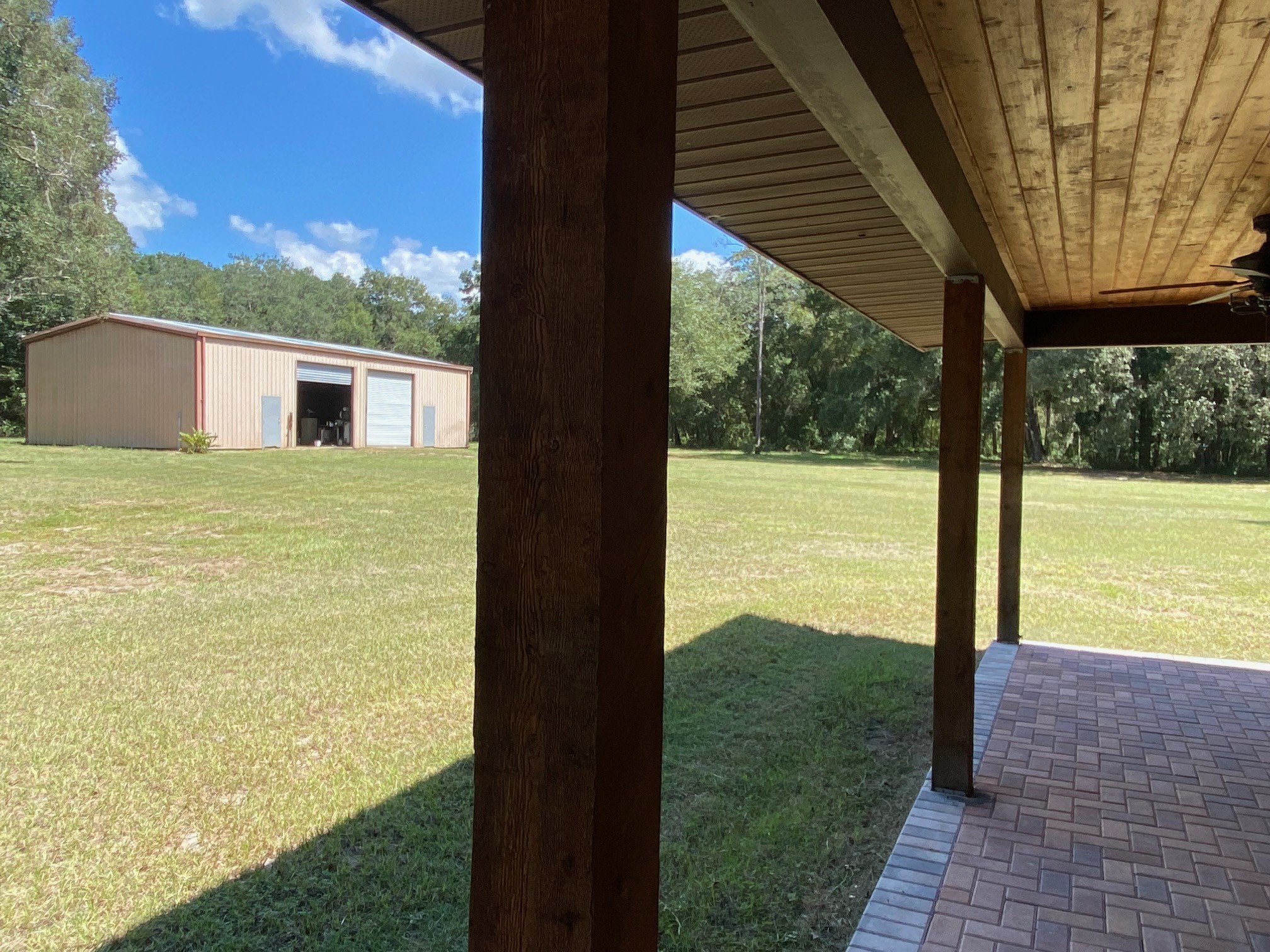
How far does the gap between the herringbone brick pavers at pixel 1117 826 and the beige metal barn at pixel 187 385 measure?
19381 mm

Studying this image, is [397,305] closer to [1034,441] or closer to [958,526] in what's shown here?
[1034,441]

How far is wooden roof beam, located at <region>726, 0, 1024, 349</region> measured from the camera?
1252mm

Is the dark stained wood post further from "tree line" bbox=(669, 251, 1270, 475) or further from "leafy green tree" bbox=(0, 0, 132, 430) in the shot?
"leafy green tree" bbox=(0, 0, 132, 430)

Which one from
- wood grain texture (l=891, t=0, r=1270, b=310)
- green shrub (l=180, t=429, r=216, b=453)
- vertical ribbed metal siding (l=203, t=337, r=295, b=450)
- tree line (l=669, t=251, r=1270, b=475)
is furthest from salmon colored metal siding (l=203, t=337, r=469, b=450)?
wood grain texture (l=891, t=0, r=1270, b=310)

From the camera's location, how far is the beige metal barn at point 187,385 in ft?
62.9

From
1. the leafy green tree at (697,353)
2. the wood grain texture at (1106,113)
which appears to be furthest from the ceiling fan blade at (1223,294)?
the leafy green tree at (697,353)

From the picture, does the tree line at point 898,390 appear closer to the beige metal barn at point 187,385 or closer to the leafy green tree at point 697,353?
the leafy green tree at point 697,353

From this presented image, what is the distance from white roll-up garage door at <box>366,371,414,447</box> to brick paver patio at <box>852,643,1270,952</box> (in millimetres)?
21647

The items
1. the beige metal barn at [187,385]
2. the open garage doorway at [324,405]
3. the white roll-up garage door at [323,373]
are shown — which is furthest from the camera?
the open garage doorway at [324,405]

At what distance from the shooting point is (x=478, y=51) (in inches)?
69.9

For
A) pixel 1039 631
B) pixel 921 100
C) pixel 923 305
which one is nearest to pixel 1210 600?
pixel 1039 631

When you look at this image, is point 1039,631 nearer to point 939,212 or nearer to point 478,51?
point 939,212

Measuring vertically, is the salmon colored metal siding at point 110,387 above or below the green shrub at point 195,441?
above

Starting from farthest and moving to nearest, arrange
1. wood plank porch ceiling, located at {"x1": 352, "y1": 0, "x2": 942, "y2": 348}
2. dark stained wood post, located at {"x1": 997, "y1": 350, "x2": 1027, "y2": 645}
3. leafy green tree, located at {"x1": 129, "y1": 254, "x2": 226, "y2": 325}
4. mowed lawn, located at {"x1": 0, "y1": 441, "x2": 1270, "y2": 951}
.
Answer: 1. leafy green tree, located at {"x1": 129, "y1": 254, "x2": 226, "y2": 325}
2. dark stained wood post, located at {"x1": 997, "y1": 350, "x2": 1027, "y2": 645}
3. mowed lawn, located at {"x1": 0, "y1": 441, "x2": 1270, "y2": 951}
4. wood plank porch ceiling, located at {"x1": 352, "y1": 0, "x2": 942, "y2": 348}
